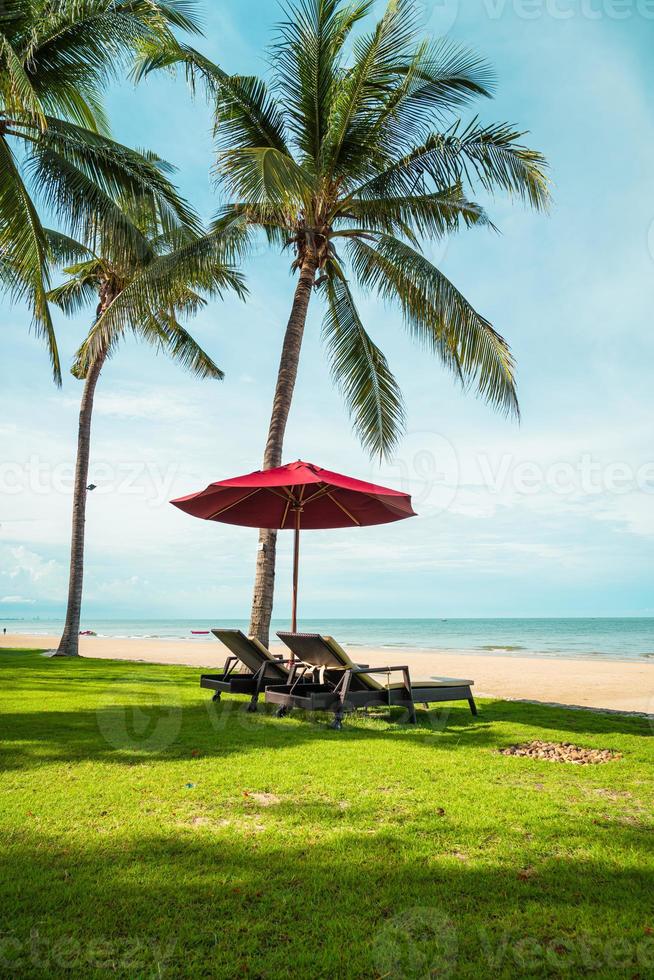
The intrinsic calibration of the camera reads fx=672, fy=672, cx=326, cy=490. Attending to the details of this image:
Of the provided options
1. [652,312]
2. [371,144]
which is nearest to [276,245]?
[371,144]

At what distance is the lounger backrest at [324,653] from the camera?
240 inches

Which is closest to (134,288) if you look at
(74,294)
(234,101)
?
(234,101)

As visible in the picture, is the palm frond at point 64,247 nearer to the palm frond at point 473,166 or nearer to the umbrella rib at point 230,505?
the palm frond at point 473,166

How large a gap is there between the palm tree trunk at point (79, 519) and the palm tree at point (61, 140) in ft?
17.1

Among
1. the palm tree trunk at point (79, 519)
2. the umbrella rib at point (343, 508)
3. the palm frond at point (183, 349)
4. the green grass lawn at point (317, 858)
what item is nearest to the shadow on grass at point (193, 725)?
the green grass lawn at point (317, 858)

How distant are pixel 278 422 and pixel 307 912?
814 centimetres

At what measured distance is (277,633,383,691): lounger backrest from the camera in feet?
20.0

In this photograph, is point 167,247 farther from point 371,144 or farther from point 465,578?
point 465,578

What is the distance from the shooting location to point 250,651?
22.5 feet

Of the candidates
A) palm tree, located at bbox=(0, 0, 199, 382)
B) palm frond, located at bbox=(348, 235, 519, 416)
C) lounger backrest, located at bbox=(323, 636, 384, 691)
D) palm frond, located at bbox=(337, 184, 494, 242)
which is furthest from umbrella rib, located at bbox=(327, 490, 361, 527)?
palm frond, located at bbox=(337, 184, 494, 242)

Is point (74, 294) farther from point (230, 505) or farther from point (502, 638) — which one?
point (502, 638)

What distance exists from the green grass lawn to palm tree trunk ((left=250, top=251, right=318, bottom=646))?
12.8 feet

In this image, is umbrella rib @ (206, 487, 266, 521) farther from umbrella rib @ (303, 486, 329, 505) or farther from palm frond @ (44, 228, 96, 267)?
palm frond @ (44, 228, 96, 267)

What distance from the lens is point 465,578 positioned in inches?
2322
